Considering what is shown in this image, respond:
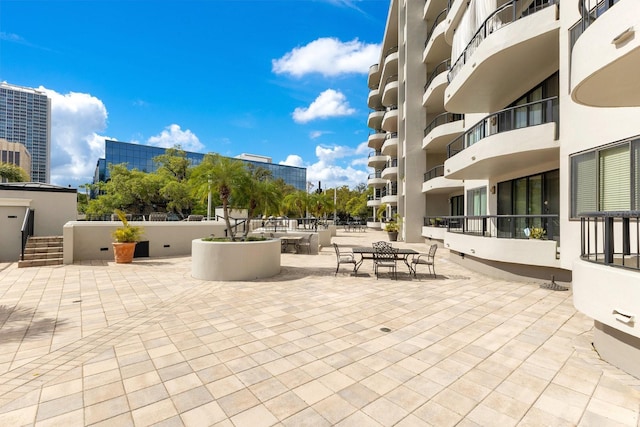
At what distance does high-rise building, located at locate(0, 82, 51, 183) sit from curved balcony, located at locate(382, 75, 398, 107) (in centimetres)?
11809

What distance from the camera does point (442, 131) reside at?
2005 centimetres

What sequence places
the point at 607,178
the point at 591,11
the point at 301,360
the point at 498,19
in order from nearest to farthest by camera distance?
the point at 301,360 → the point at 591,11 → the point at 607,178 → the point at 498,19

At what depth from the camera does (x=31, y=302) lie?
23.0 feet

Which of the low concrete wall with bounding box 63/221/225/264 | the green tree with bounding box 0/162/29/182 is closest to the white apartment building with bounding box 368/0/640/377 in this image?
the low concrete wall with bounding box 63/221/225/264

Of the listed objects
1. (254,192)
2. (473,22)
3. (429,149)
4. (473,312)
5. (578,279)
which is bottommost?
(473,312)

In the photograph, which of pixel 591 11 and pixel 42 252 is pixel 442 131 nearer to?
pixel 591 11

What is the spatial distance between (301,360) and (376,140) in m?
38.7

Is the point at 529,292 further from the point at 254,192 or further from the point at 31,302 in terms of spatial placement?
the point at 31,302

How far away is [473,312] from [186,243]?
14.0 metres

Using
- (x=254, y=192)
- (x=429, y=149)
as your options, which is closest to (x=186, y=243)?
(x=254, y=192)

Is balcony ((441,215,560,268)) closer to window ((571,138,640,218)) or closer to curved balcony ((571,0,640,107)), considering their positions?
window ((571,138,640,218))

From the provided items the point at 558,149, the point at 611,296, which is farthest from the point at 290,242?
the point at 611,296

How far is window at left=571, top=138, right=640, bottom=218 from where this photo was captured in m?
6.12

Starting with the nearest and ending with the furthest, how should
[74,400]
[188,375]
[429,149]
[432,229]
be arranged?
1. [74,400]
2. [188,375]
3. [432,229]
4. [429,149]
